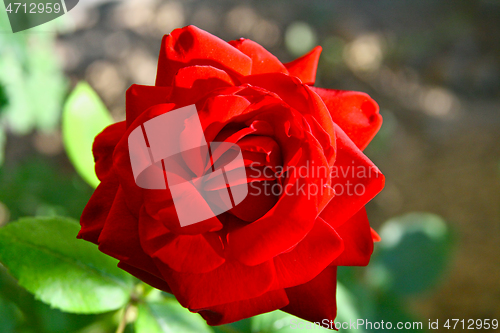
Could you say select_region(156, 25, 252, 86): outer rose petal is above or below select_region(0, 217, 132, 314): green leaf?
above

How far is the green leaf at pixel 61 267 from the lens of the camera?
0.60 m

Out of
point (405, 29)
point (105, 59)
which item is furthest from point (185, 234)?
point (405, 29)

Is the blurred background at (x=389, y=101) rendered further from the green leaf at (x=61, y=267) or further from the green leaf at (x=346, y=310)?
the green leaf at (x=61, y=267)

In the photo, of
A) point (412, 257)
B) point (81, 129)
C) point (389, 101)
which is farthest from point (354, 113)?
point (389, 101)

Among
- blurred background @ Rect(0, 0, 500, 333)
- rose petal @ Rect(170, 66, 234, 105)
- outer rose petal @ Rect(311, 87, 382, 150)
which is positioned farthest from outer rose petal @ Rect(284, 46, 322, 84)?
blurred background @ Rect(0, 0, 500, 333)

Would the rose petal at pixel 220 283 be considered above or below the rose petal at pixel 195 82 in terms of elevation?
below

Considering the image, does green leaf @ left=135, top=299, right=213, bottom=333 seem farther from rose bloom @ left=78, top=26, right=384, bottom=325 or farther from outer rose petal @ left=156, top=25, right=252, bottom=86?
outer rose petal @ left=156, top=25, right=252, bottom=86

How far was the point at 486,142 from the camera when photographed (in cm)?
210

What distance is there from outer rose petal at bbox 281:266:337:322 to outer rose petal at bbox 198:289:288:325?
0.15 feet

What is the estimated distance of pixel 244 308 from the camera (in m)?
0.46

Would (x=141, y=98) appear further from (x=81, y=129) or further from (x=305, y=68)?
(x=81, y=129)

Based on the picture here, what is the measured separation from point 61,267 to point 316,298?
44cm

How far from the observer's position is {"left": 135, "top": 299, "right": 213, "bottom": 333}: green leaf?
680mm

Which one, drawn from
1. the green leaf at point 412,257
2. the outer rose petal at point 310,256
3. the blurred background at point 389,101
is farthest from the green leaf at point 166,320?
the green leaf at point 412,257
